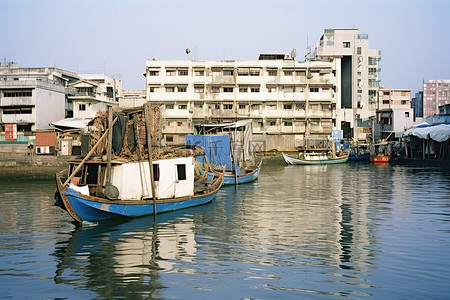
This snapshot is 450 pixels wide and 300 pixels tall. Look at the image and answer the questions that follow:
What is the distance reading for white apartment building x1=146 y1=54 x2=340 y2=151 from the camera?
65188 millimetres

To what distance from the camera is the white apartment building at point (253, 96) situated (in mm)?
65188

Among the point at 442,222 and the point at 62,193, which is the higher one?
the point at 62,193

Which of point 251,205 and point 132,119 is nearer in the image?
point 132,119

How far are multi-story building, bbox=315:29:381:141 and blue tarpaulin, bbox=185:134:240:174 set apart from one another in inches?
1901

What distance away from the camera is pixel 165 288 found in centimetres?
1057

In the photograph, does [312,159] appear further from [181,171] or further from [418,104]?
[418,104]

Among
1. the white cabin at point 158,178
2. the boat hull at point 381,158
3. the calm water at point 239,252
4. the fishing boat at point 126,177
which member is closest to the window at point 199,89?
the boat hull at point 381,158

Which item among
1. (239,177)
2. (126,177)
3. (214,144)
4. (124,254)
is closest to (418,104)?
(239,177)

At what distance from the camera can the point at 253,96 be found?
216 ft

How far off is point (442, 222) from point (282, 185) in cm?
1655

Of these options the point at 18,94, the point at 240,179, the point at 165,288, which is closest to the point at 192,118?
the point at 18,94

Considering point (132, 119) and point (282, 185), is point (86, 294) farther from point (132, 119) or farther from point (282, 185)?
point (282, 185)

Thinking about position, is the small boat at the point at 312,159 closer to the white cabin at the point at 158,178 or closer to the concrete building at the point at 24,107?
the concrete building at the point at 24,107

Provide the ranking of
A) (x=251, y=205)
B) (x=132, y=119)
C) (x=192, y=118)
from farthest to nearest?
(x=192, y=118)
(x=251, y=205)
(x=132, y=119)
